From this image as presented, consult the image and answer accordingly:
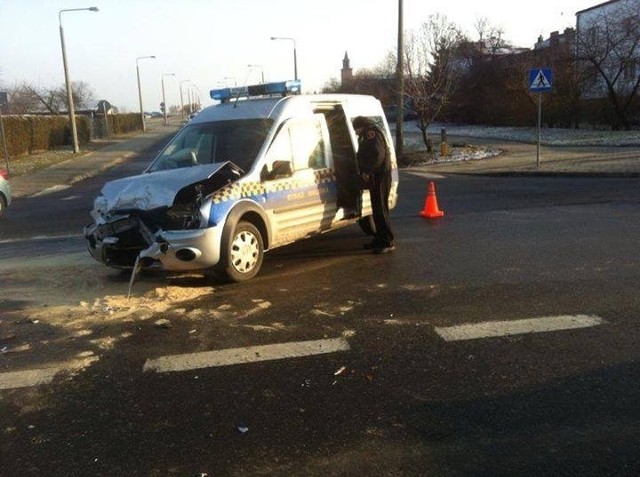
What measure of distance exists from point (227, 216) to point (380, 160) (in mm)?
2400

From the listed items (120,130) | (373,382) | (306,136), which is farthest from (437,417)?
(120,130)

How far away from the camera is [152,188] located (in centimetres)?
641

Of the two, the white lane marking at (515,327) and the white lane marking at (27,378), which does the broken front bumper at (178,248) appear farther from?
the white lane marking at (515,327)

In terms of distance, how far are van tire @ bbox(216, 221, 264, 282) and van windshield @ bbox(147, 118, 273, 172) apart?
28.3 inches

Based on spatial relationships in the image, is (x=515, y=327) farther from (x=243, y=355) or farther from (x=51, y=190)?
(x=51, y=190)

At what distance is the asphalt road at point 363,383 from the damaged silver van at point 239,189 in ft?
1.63

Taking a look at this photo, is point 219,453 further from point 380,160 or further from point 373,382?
point 380,160

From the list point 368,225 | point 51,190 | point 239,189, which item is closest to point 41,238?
point 239,189

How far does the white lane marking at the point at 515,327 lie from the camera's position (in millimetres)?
4918

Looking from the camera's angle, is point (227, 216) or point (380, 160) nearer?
point (227, 216)

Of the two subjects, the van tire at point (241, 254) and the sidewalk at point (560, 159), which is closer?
the van tire at point (241, 254)

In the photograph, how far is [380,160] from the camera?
25.9 feet

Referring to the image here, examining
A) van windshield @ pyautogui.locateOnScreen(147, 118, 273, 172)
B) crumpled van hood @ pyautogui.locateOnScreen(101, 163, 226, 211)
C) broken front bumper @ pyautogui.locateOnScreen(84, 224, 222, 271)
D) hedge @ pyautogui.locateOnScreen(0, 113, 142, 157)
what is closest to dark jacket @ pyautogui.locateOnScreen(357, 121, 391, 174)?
van windshield @ pyautogui.locateOnScreen(147, 118, 273, 172)

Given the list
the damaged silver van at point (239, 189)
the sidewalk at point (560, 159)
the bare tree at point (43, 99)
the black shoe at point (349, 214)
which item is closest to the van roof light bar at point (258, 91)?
the damaged silver van at point (239, 189)
